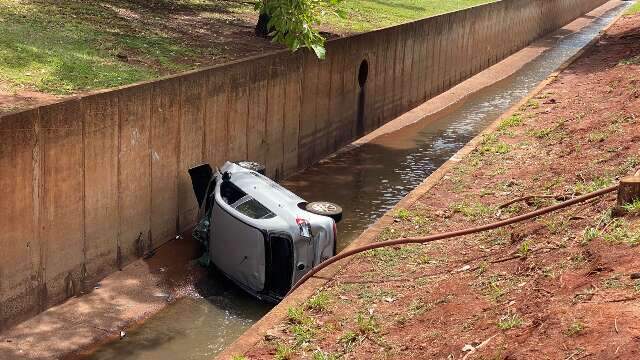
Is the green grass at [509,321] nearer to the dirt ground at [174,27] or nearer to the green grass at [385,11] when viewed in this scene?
the dirt ground at [174,27]

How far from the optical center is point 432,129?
29.2 metres

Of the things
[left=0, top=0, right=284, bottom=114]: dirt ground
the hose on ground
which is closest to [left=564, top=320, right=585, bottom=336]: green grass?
the hose on ground

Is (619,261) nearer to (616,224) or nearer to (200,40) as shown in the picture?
(616,224)

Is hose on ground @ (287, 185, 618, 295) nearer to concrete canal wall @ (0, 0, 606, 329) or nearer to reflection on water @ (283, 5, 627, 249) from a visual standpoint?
concrete canal wall @ (0, 0, 606, 329)

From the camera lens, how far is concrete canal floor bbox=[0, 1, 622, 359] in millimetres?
13375

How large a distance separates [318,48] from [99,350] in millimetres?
9517

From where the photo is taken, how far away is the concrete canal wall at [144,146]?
13875mm

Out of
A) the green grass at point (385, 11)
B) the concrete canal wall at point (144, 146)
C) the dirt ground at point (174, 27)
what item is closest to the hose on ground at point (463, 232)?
the concrete canal wall at point (144, 146)

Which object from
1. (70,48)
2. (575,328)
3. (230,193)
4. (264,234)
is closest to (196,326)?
(264,234)

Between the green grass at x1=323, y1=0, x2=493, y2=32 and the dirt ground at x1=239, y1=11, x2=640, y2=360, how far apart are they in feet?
44.8

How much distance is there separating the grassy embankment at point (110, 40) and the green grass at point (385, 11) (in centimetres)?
160

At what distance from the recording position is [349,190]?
21.8 metres

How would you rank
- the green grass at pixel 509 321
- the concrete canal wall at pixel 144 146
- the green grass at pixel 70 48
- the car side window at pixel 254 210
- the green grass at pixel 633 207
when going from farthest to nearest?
the green grass at pixel 70 48 → the car side window at pixel 254 210 → the concrete canal wall at pixel 144 146 → the green grass at pixel 633 207 → the green grass at pixel 509 321

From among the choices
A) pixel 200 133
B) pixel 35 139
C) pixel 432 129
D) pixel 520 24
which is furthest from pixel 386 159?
pixel 520 24
